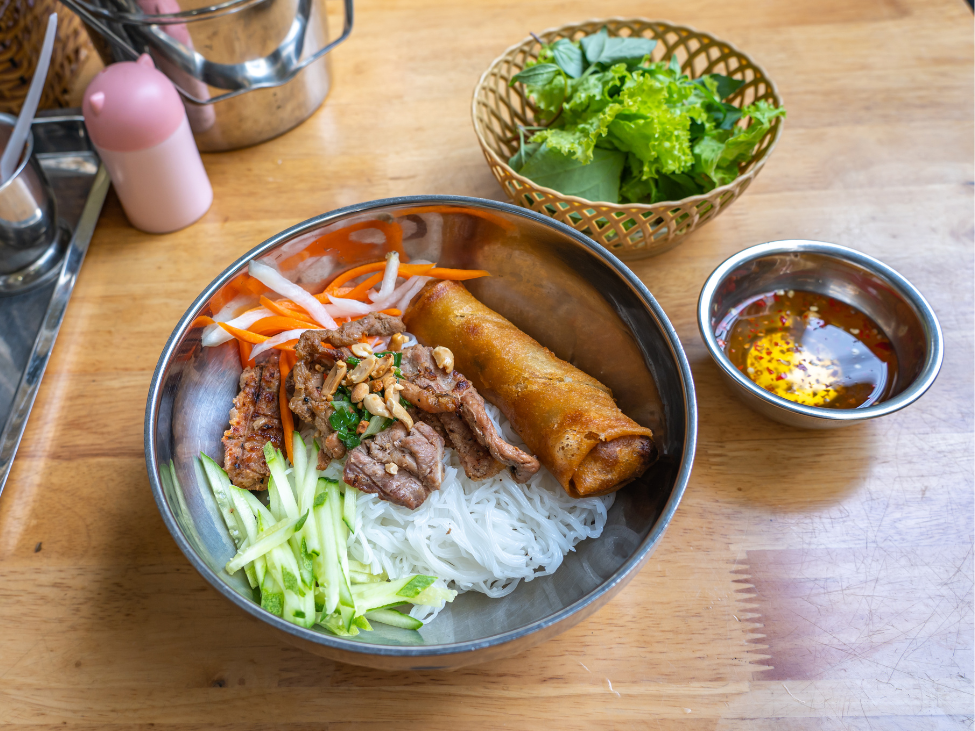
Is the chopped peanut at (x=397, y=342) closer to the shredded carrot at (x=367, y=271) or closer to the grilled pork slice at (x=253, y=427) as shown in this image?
the shredded carrot at (x=367, y=271)

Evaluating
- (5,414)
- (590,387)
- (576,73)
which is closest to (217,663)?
(5,414)

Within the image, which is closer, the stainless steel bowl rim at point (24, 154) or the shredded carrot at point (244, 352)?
the shredded carrot at point (244, 352)

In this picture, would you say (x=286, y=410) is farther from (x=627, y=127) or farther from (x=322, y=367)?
(x=627, y=127)

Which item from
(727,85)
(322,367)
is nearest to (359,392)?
(322,367)

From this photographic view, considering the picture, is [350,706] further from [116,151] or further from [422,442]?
[116,151]

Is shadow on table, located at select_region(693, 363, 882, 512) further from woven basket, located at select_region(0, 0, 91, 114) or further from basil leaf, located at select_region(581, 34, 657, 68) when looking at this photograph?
woven basket, located at select_region(0, 0, 91, 114)

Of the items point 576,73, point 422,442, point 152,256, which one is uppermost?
point 576,73

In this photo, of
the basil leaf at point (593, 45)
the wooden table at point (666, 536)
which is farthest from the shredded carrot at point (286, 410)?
the basil leaf at point (593, 45)
